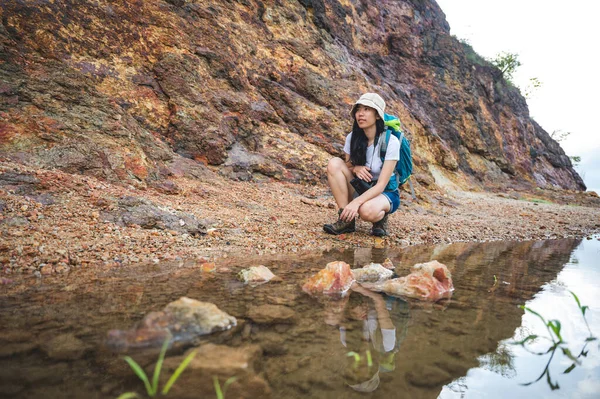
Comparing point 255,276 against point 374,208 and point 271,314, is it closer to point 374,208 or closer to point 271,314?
point 271,314

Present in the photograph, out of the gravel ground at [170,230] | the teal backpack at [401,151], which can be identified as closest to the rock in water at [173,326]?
the gravel ground at [170,230]

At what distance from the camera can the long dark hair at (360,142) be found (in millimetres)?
4047

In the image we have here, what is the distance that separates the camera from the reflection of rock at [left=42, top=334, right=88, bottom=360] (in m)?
1.10

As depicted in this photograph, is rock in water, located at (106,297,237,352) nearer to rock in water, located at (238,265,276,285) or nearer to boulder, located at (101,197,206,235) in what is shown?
rock in water, located at (238,265,276,285)

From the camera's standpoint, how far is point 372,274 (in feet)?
7.87

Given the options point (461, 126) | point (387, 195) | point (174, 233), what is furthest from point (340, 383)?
point (461, 126)

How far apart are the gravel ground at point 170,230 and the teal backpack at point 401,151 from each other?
2.45 feet

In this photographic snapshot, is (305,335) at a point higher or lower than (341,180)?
lower

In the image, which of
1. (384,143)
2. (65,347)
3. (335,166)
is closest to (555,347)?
(65,347)

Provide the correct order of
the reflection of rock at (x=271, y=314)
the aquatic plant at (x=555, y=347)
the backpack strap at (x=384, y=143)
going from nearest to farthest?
the aquatic plant at (x=555, y=347), the reflection of rock at (x=271, y=314), the backpack strap at (x=384, y=143)

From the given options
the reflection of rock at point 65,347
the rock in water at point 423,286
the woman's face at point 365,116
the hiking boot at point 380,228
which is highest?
the woman's face at point 365,116

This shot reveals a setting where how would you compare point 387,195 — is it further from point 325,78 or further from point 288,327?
point 325,78

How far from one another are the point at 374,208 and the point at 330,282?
2132mm

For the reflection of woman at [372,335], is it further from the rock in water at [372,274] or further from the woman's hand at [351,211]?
the woman's hand at [351,211]
